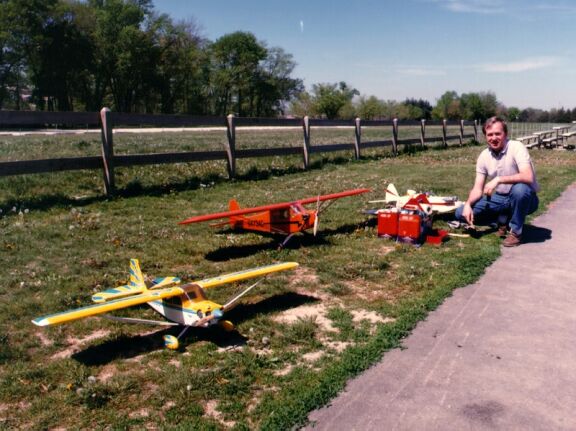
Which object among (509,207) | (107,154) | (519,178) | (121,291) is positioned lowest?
(121,291)

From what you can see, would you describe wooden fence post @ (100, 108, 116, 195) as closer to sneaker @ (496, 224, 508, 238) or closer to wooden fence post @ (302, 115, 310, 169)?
wooden fence post @ (302, 115, 310, 169)

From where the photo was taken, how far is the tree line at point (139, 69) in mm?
64500

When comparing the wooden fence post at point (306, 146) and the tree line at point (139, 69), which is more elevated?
the tree line at point (139, 69)

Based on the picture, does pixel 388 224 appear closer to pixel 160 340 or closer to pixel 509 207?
pixel 509 207

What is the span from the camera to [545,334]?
498cm

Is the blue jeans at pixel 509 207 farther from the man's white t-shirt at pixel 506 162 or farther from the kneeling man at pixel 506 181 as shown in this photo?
the man's white t-shirt at pixel 506 162

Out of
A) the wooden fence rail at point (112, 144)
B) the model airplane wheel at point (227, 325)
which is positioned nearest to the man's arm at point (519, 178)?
the model airplane wheel at point (227, 325)

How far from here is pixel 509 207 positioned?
8.55 m

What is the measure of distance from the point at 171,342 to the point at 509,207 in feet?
21.3

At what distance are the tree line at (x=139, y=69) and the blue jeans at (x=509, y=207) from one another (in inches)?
2633

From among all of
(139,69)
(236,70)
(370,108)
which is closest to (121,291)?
(139,69)

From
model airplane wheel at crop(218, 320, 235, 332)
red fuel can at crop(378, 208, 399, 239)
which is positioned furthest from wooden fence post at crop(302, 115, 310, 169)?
model airplane wheel at crop(218, 320, 235, 332)

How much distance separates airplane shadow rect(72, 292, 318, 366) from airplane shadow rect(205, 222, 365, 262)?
190 cm

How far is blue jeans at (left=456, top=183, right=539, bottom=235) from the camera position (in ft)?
26.3
